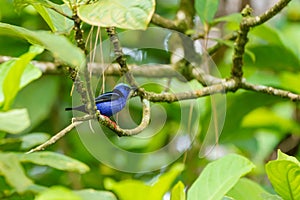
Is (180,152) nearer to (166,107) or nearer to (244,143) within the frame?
(166,107)

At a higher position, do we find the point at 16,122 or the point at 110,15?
the point at 110,15

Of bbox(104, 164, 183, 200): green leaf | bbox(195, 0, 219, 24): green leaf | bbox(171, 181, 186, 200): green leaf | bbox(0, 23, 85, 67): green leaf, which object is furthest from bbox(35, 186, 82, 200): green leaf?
bbox(195, 0, 219, 24): green leaf

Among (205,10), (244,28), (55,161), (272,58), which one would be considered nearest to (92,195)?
(55,161)

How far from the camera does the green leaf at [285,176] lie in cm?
124

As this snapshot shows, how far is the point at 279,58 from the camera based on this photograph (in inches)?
99.3

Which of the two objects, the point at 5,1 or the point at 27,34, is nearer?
the point at 27,34

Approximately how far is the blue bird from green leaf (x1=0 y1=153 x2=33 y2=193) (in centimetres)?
39

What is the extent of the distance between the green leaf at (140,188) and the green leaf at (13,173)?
114mm

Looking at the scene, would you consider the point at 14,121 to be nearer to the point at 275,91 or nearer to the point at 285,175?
the point at 285,175

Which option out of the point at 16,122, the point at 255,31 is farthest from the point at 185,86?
the point at 16,122

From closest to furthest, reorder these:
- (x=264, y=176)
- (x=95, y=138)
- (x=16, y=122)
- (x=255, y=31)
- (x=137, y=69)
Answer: (x=16, y=122), (x=95, y=138), (x=137, y=69), (x=255, y=31), (x=264, y=176)

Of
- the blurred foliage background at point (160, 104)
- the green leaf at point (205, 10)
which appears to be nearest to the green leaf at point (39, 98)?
the blurred foliage background at point (160, 104)

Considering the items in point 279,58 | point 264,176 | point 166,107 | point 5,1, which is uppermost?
point 5,1

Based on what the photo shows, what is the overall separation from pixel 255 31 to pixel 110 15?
4.24ft
